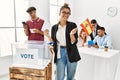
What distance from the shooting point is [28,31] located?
2.71 meters

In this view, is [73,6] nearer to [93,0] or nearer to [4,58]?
[93,0]

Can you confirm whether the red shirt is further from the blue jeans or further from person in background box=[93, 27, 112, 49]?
person in background box=[93, 27, 112, 49]

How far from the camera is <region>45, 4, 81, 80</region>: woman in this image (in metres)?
2.05

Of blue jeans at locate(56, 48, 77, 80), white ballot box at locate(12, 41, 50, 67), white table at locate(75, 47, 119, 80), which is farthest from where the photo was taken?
white table at locate(75, 47, 119, 80)

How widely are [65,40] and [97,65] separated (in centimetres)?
91

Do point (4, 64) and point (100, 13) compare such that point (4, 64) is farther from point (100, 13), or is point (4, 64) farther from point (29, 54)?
point (100, 13)

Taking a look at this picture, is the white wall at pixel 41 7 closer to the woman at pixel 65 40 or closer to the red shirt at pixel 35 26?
the red shirt at pixel 35 26

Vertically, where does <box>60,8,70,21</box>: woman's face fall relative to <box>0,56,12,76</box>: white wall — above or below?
above

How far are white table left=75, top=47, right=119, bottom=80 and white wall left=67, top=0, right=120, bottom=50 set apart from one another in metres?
1.78

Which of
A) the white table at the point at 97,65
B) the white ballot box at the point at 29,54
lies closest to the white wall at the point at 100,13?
the white table at the point at 97,65

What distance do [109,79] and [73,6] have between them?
3.01 m

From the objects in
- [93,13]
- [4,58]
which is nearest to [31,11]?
[4,58]

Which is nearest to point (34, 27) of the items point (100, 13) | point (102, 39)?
point (102, 39)

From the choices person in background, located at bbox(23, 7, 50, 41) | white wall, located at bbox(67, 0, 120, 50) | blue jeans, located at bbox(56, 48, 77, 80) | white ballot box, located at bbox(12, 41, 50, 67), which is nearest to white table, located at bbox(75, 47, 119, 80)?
blue jeans, located at bbox(56, 48, 77, 80)
